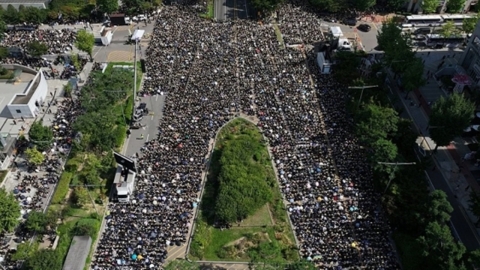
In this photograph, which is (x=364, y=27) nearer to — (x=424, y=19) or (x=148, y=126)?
(x=424, y=19)

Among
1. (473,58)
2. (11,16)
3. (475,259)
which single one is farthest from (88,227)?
(473,58)

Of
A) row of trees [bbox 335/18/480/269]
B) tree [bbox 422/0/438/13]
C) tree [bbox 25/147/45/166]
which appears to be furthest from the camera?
tree [bbox 422/0/438/13]

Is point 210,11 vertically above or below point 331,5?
below

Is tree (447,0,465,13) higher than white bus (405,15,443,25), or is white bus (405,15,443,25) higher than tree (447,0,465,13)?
tree (447,0,465,13)

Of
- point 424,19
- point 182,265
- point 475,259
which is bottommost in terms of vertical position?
point 182,265

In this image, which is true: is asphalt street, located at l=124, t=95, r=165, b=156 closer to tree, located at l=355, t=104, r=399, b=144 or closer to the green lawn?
the green lawn

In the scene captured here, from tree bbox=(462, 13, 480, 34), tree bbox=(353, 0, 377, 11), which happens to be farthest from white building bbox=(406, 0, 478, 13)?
tree bbox=(462, 13, 480, 34)

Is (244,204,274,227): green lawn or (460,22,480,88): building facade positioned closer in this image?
(244,204,274,227): green lawn
